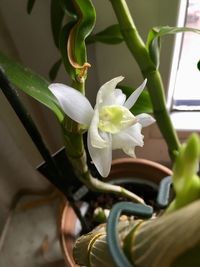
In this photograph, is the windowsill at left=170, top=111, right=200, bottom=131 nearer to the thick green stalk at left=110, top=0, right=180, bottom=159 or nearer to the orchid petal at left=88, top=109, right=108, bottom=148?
the thick green stalk at left=110, top=0, right=180, bottom=159

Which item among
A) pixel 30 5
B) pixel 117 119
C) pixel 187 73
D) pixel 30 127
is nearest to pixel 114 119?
pixel 117 119

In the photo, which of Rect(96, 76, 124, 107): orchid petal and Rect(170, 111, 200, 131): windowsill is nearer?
Rect(96, 76, 124, 107): orchid petal

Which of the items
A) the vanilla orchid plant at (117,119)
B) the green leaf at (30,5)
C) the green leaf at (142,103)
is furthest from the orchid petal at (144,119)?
the green leaf at (30,5)

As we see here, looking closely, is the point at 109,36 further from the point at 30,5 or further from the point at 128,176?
the point at 128,176

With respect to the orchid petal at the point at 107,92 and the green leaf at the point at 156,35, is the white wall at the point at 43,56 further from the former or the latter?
the orchid petal at the point at 107,92

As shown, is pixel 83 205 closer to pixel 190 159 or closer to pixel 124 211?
pixel 124 211

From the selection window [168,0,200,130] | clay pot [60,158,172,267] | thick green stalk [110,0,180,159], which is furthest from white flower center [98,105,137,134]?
clay pot [60,158,172,267]
